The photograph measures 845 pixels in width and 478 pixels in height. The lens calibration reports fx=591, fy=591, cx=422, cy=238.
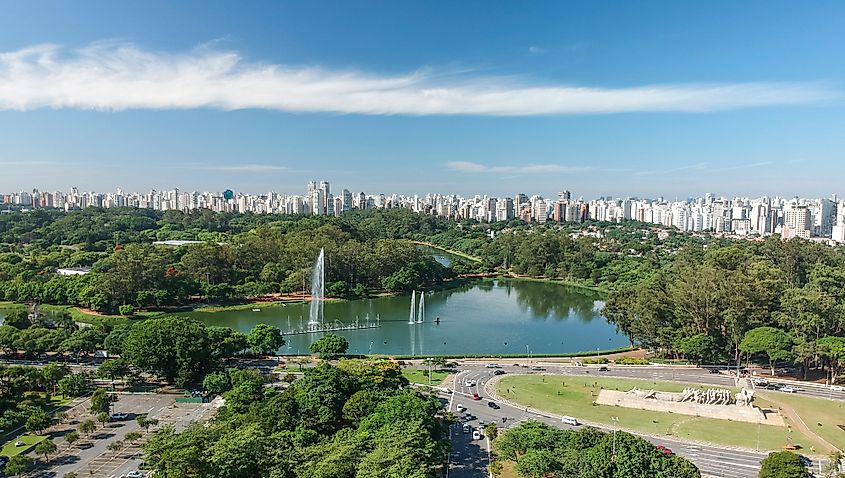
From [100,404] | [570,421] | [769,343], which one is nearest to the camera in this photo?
A: [100,404]

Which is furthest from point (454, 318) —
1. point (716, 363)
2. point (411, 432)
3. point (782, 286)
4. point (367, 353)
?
point (411, 432)

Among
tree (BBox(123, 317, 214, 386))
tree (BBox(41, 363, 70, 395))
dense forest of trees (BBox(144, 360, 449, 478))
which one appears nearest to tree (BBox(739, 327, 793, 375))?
dense forest of trees (BBox(144, 360, 449, 478))

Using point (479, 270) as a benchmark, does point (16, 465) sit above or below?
below

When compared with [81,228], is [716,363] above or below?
below

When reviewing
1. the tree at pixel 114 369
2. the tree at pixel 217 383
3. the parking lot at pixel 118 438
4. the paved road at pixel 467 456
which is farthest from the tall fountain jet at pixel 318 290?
the paved road at pixel 467 456

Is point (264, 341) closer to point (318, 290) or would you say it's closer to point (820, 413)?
point (318, 290)

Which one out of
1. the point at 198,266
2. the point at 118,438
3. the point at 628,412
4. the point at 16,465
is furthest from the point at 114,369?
the point at 198,266

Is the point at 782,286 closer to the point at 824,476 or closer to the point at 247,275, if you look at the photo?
the point at 824,476
